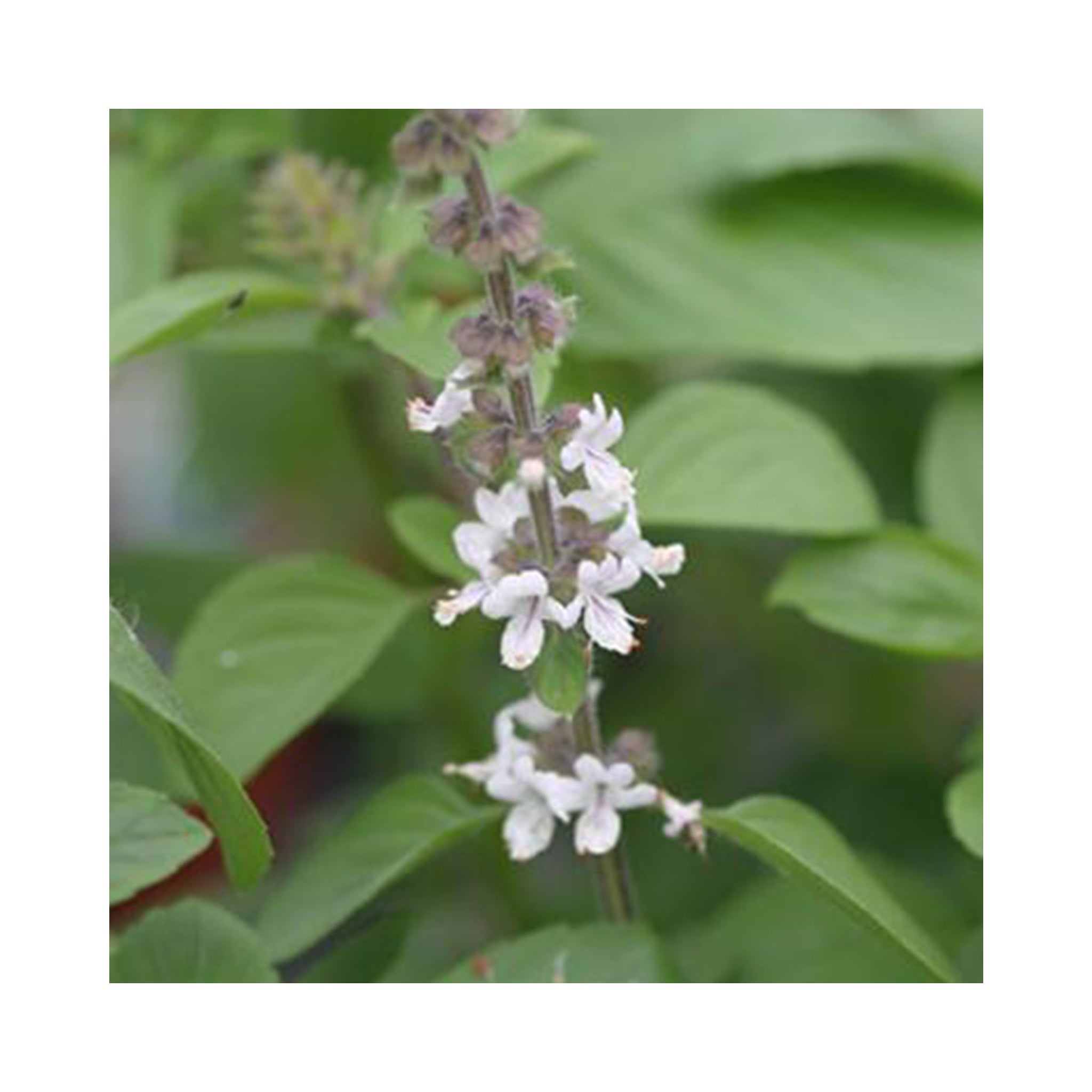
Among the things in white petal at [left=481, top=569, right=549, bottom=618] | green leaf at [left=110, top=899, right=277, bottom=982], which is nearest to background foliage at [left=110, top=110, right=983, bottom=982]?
green leaf at [left=110, top=899, right=277, bottom=982]

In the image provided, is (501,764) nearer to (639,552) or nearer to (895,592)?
(639,552)

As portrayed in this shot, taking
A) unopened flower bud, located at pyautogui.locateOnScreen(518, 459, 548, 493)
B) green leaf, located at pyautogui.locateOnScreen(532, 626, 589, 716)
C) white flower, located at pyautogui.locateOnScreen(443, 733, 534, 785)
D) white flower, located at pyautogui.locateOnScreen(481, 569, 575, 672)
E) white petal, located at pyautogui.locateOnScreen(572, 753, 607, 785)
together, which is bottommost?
white petal, located at pyautogui.locateOnScreen(572, 753, 607, 785)

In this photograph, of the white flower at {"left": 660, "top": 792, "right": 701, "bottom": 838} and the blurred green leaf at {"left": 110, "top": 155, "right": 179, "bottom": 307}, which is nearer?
the white flower at {"left": 660, "top": 792, "right": 701, "bottom": 838}

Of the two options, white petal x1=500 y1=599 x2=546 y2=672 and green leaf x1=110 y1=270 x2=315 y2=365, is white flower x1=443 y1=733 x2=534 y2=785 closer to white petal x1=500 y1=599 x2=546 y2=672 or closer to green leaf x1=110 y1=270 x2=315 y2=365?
white petal x1=500 y1=599 x2=546 y2=672

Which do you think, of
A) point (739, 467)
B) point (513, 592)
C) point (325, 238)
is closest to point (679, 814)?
point (513, 592)

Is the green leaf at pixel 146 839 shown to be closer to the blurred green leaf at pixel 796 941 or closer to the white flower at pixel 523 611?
the white flower at pixel 523 611

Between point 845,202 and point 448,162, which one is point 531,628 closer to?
point 448,162

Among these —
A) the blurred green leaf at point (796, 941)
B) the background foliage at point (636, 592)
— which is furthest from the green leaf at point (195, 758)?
the blurred green leaf at point (796, 941)
